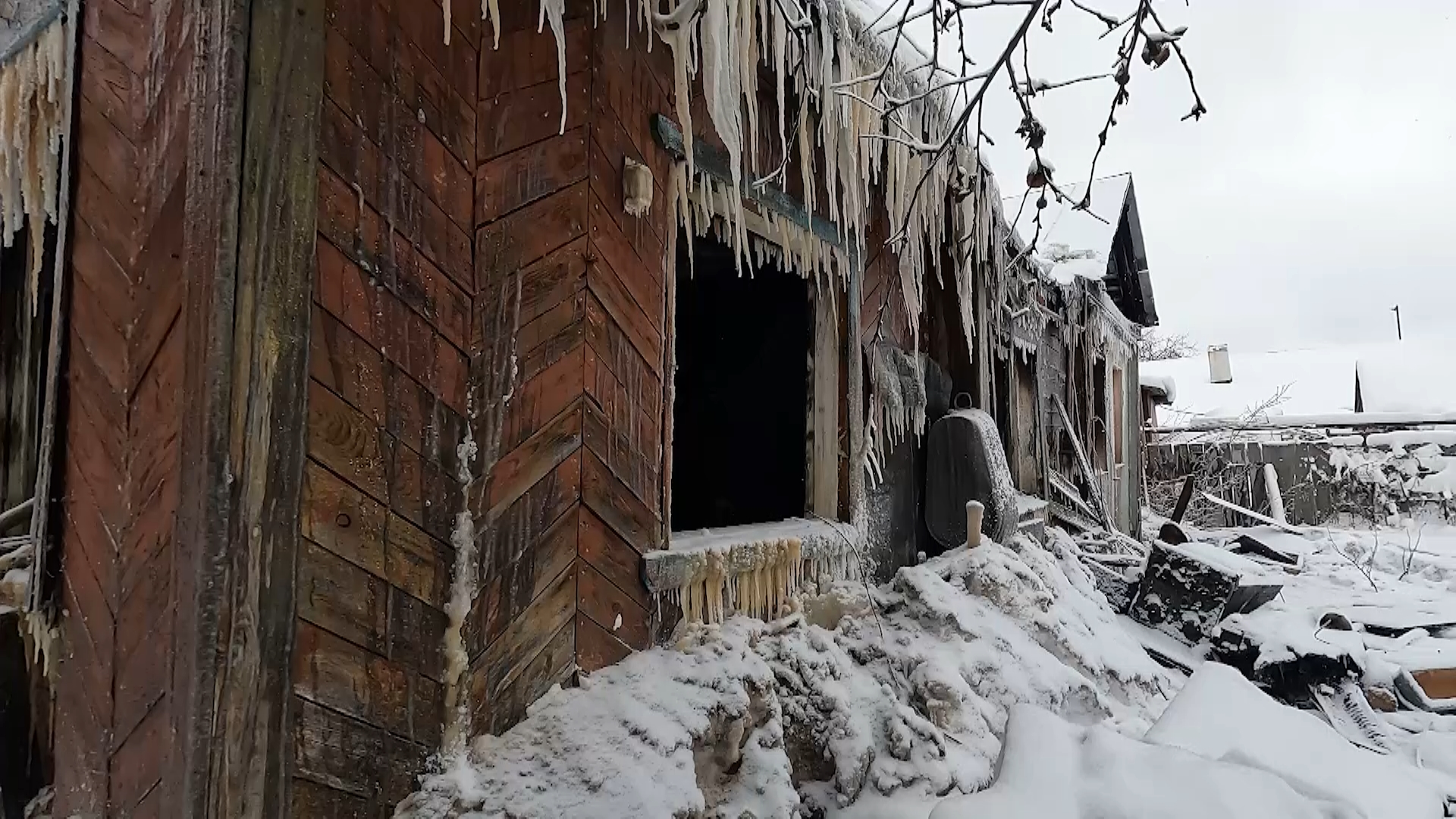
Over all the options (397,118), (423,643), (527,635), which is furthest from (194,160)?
(527,635)

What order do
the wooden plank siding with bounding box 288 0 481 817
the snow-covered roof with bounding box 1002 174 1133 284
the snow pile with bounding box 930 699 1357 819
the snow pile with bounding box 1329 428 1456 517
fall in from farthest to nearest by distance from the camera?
1. the snow pile with bounding box 1329 428 1456 517
2. the snow-covered roof with bounding box 1002 174 1133 284
3. the snow pile with bounding box 930 699 1357 819
4. the wooden plank siding with bounding box 288 0 481 817

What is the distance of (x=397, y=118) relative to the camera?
199 centimetres

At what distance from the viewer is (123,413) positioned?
177 centimetres

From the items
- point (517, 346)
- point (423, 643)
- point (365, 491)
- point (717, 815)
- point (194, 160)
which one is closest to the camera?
point (194, 160)

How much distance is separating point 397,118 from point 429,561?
114 centimetres

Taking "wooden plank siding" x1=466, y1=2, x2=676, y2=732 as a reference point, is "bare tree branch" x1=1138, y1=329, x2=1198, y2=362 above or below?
above

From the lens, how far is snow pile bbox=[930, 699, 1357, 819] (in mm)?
2271

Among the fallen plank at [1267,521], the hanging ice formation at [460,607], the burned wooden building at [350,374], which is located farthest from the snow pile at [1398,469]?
the hanging ice formation at [460,607]

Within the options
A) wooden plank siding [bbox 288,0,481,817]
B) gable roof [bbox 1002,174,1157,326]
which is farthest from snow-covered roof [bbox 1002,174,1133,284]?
wooden plank siding [bbox 288,0,481,817]

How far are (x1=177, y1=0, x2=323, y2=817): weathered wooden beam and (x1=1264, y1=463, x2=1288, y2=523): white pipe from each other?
1745 cm

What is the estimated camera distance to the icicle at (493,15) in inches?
81.1

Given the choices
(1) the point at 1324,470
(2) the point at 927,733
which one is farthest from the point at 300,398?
(1) the point at 1324,470

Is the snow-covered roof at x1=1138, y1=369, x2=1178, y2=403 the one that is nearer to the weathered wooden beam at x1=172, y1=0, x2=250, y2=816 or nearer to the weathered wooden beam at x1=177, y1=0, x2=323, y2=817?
the weathered wooden beam at x1=177, y1=0, x2=323, y2=817

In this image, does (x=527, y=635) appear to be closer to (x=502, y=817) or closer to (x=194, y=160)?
(x=502, y=817)
